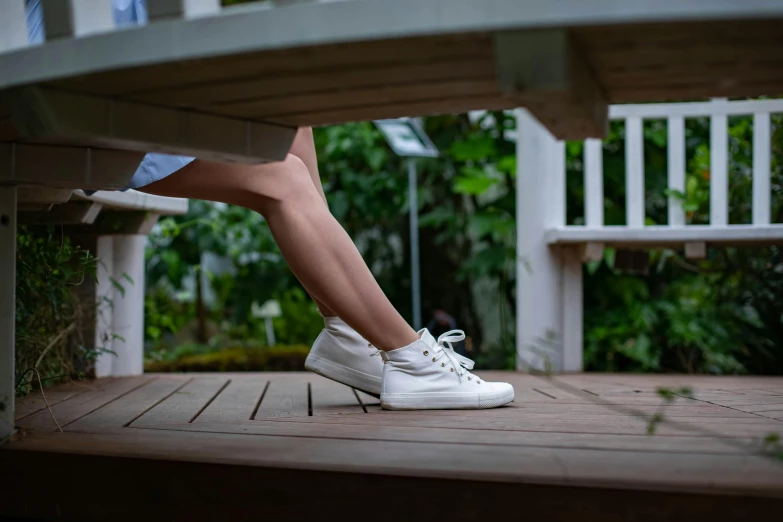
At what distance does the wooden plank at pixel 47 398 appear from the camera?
1656 millimetres

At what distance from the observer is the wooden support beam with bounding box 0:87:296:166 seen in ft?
3.51

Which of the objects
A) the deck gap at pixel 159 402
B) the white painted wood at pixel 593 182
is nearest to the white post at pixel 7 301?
the deck gap at pixel 159 402

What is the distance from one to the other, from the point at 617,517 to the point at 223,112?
2.42 feet

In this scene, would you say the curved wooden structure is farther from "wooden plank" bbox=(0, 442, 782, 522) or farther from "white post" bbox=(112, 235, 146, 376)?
"white post" bbox=(112, 235, 146, 376)

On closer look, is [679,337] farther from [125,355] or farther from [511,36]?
[511,36]

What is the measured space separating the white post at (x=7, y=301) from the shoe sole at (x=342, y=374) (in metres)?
0.64

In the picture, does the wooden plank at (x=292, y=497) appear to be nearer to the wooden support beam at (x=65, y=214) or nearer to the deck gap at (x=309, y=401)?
the deck gap at (x=309, y=401)

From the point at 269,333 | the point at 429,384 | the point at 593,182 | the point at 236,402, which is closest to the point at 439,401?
the point at 429,384

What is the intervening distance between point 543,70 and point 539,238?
2116mm

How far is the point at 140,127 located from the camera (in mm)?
1147

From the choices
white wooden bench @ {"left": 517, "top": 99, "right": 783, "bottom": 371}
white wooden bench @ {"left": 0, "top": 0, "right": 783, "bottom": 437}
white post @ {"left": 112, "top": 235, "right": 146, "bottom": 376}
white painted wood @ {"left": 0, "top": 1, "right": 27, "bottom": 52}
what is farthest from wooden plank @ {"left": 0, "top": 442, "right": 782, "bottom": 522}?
white wooden bench @ {"left": 517, "top": 99, "right": 783, "bottom": 371}

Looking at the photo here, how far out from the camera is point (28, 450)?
1239 mm

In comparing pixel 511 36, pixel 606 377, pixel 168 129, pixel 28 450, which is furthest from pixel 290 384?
pixel 511 36

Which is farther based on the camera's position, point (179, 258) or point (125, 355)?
point (179, 258)
